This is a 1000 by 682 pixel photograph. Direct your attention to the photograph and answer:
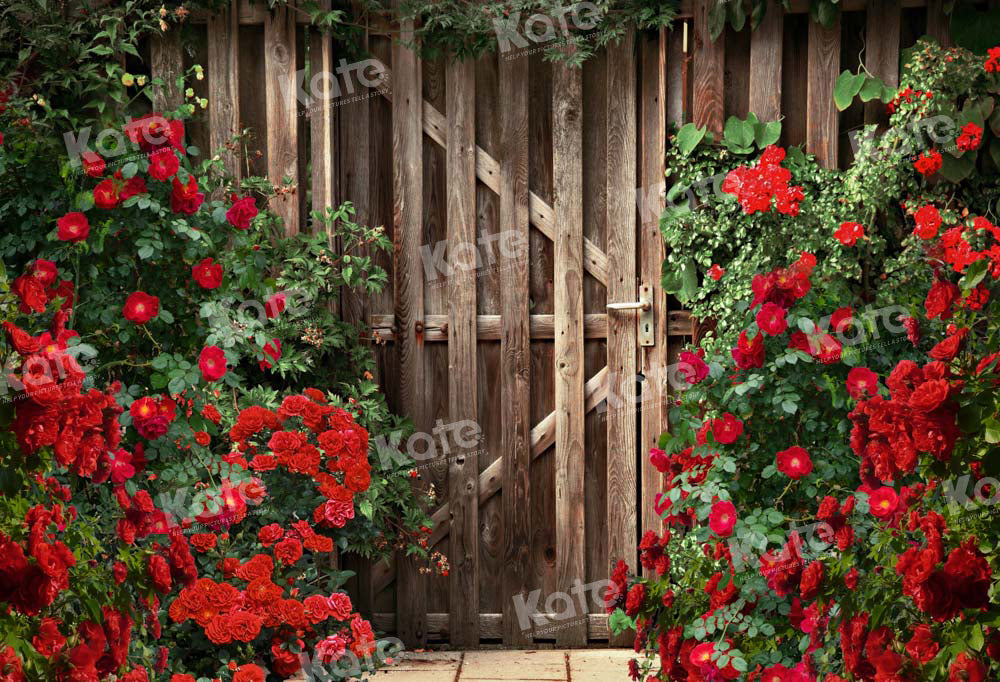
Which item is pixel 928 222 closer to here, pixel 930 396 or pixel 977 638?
pixel 930 396

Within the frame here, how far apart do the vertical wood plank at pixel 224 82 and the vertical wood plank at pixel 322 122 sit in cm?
29

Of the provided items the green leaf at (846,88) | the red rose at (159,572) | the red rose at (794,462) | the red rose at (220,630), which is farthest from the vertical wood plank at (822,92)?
the red rose at (159,572)

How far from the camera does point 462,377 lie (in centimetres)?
384

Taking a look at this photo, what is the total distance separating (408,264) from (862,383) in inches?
76.9

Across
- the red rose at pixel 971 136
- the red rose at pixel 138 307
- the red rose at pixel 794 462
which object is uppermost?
the red rose at pixel 971 136

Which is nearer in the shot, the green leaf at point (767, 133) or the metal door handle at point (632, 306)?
the green leaf at point (767, 133)

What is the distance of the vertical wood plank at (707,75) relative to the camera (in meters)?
3.65

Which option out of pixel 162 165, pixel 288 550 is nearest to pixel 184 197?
pixel 162 165

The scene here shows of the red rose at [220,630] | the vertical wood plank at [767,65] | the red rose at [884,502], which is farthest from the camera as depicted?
the vertical wood plank at [767,65]

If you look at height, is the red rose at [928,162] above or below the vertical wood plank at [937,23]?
below

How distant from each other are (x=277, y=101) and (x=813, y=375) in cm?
228

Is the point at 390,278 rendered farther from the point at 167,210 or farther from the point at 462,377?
the point at 167,210

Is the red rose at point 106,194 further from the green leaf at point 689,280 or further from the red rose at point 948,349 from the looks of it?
the green leaf at point 689,280

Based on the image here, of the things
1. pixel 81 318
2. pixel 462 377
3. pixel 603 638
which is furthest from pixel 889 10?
pixel 81 318
